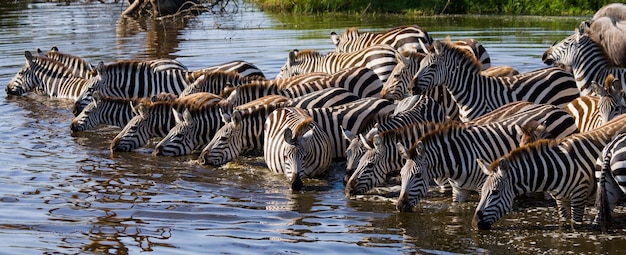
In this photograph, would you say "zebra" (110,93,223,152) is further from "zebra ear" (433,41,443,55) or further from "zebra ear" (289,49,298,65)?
"zebra ear" (433,41,443,55)

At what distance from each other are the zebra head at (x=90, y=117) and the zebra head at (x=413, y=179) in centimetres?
699

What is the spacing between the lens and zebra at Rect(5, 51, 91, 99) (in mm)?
18891

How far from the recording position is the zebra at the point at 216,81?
15.4 meters

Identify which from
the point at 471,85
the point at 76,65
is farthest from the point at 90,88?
the point at 471,85

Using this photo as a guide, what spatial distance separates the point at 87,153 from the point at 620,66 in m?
7.35

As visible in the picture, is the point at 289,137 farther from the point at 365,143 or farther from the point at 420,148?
the point at 420,148

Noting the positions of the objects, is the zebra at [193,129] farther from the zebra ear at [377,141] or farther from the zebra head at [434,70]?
the zebra ear at [377,141]

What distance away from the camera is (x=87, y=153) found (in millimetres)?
13703

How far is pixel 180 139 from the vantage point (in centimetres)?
1311

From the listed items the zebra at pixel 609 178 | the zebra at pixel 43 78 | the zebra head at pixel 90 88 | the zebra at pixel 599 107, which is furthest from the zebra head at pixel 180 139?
the zebra at pixel 43 78

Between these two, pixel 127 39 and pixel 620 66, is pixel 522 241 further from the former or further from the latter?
pixel 127 39

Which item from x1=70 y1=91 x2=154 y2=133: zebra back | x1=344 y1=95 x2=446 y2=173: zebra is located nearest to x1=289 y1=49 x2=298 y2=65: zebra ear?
x1=70 y1=91 x2=154 y2=133: zebra back

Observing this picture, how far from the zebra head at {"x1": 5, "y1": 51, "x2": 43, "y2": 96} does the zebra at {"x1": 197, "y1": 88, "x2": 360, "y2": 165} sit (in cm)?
745

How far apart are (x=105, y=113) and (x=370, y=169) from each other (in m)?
6.12
